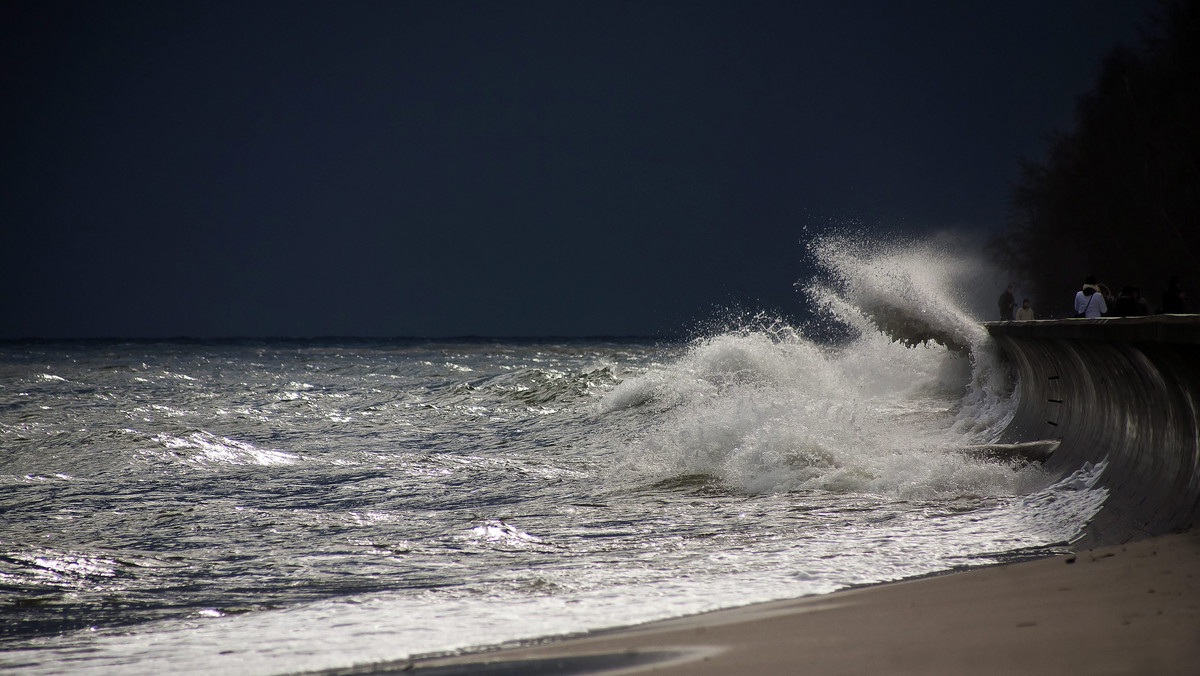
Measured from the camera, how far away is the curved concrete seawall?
4074 millimetres

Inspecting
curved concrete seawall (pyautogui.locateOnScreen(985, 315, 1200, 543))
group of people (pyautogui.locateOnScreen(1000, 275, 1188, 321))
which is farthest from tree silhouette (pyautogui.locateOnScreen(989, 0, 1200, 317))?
curved concrete seawall (pyautogui.locateOnScreen(985, 315, 1200, 543))

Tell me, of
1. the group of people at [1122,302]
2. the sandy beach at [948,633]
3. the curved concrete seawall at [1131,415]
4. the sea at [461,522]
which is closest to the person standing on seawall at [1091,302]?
the group of people at [1122,302]

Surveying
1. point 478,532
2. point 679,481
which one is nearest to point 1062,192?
point 679,481

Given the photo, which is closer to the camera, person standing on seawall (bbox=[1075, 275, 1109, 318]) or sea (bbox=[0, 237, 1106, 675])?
sea (bbox=[0, 237, 1106, 675])

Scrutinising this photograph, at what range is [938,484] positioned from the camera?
20.0 feet

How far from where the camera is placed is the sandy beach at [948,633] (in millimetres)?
2424

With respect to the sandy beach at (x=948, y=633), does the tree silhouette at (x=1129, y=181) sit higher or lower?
higher

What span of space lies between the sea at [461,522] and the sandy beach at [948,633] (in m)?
0.30

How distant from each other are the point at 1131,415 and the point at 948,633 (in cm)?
307

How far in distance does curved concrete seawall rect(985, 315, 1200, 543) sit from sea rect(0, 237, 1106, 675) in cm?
26

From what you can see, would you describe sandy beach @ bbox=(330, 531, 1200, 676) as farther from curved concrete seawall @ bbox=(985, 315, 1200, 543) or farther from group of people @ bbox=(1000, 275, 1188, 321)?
group of people @ bbox=(1000, 275, 1188, 321)

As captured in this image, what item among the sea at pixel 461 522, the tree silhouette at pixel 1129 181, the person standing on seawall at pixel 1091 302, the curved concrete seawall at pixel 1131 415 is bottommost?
the sea at pixel 461 522

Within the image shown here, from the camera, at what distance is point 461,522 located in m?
5.67

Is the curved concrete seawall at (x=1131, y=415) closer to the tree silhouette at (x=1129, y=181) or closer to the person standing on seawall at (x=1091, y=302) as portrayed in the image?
the person standing on seawall at (x=1091, y=302)
